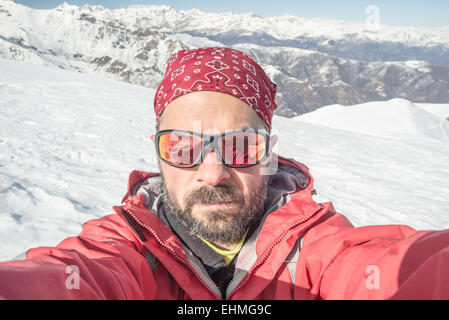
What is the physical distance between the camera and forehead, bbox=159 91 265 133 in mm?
1558

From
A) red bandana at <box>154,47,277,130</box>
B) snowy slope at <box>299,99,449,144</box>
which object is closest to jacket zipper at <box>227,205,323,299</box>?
red bandana at <box>154,47,277,130</box>

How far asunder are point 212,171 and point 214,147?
0.13 m

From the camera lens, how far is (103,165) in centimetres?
408

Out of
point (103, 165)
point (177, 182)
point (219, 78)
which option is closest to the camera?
point (177, 182)

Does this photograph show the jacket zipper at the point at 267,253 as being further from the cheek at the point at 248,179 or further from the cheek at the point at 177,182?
the cheek at the point at 177,182

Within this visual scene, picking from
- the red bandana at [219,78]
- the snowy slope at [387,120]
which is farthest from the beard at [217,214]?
the snowy slope at [387,120]

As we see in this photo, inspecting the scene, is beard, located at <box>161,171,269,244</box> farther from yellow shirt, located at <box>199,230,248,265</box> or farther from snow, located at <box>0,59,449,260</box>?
snow, located at <box>0,59,449,260</box>

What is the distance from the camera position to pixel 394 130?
44.1 ft

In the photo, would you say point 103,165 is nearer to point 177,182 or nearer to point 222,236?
point 177,182

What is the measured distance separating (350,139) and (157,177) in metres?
9.03

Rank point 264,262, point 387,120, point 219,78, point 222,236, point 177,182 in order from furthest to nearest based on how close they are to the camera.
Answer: point 387,120 → point 219,78 → point 177,182 → point 222,236 → point 264,262

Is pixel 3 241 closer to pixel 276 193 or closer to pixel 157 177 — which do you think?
pixel 157 177

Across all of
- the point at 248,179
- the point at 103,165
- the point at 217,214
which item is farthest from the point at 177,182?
the point at 103,165
